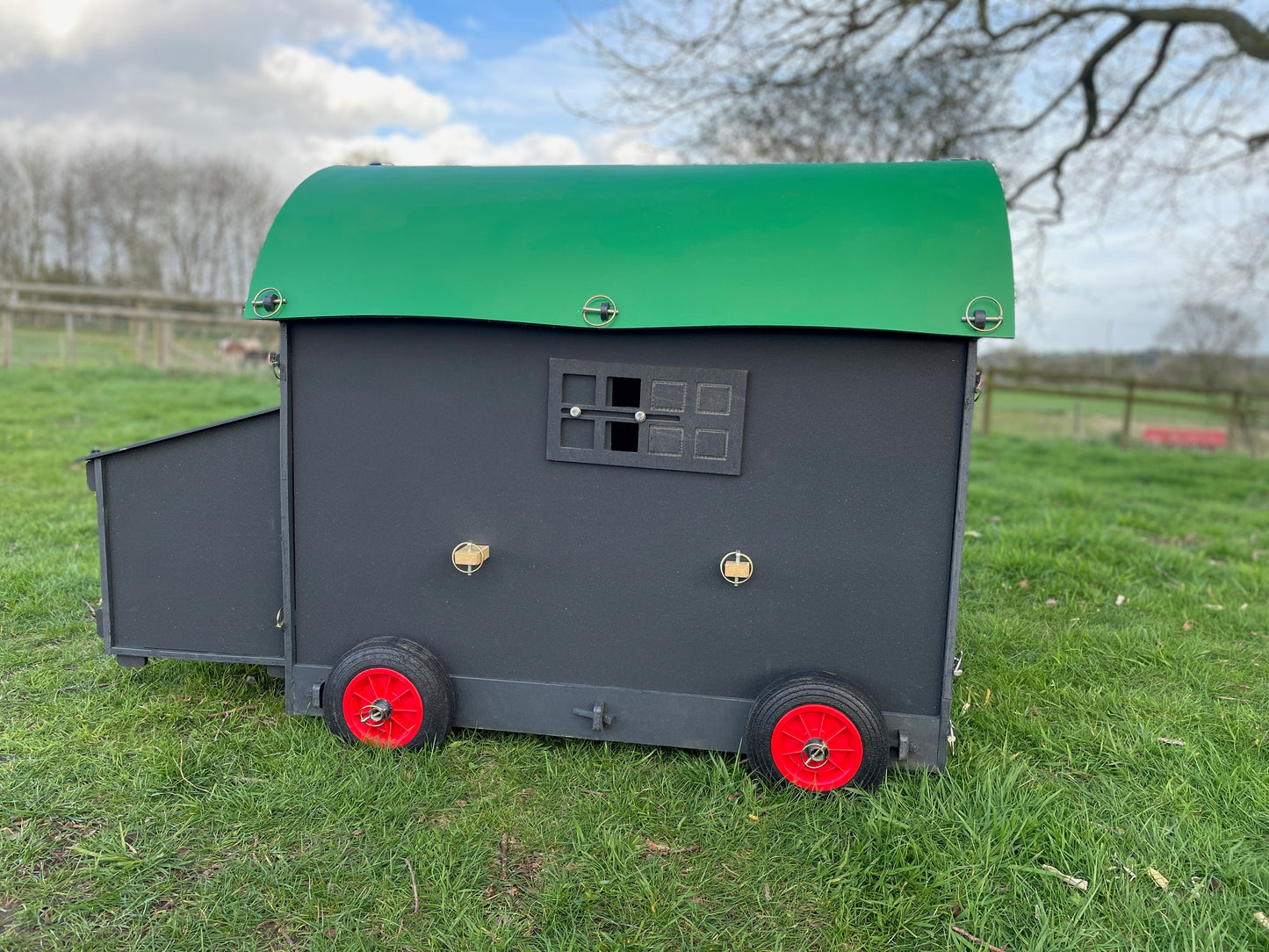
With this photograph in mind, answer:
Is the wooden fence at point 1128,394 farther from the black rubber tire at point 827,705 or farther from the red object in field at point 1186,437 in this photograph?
the black rubber tire at point 827,705

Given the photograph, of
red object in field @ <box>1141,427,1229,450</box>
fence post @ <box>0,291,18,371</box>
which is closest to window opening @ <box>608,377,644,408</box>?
red object in field @ <box>1141,427,1229,450</box>

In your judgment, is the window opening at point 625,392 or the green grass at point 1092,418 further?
the green grass at point 1092,418

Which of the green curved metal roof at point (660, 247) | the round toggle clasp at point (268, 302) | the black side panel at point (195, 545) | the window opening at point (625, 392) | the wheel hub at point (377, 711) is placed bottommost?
the wheel hub at point (377, 711)

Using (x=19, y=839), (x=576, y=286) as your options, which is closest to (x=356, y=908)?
(x=19, y=839)

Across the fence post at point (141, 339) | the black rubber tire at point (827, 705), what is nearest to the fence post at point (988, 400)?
the black rubber tire at point (827, 705)

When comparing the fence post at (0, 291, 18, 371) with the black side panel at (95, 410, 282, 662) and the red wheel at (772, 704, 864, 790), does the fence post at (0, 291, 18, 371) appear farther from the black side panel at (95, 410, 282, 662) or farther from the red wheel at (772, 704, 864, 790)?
the red wheel at (772, 704, 864, 790)

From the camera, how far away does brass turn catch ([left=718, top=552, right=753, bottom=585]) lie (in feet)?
8.74

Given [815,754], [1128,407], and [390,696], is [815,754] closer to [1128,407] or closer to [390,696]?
[390,696]

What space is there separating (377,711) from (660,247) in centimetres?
181

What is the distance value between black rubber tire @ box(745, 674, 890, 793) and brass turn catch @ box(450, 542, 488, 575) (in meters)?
1.03

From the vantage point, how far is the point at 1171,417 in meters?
15.4

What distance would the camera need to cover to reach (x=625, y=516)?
2730 mm

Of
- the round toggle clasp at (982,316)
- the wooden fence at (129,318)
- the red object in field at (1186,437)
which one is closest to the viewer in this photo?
the round toggle clasp at (982,316)

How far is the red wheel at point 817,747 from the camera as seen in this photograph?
102 inches
